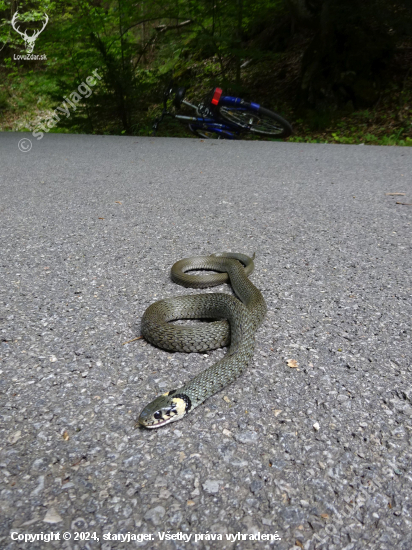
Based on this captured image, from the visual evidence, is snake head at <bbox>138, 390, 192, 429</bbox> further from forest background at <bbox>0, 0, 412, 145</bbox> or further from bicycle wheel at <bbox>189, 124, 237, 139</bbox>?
forest background at <bbox>0, 0, 412, 145</bbox>

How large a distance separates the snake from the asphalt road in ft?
0.18

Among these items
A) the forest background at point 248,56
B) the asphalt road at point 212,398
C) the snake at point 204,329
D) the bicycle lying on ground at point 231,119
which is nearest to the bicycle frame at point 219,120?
the bicycle lying on ground at point 231,119

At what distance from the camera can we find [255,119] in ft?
31.7

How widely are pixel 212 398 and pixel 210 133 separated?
29.3 ft

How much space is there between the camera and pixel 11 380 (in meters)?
1.88

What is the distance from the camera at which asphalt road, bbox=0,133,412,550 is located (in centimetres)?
128

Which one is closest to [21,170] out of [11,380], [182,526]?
[11,380]

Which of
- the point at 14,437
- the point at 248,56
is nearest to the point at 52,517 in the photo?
the point at 14,437

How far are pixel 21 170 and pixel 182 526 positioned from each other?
20.8 feet

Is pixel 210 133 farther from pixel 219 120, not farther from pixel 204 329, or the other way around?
pixel 204 329

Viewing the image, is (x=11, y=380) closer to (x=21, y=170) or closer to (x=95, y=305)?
(x=95, y=305)

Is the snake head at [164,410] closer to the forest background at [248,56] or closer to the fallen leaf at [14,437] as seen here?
the fallen leaf at [14,437]

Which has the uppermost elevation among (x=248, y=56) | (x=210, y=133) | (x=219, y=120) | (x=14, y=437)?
(x=248, y=56)

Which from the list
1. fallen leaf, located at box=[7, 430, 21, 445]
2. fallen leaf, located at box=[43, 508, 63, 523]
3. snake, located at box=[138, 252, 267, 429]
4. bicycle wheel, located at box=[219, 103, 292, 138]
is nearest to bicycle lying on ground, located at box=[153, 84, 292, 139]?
bicycle wheel, located at box=[219, 103, 292, 138]
